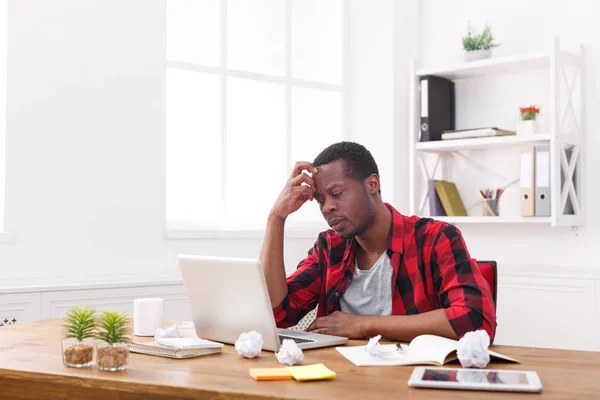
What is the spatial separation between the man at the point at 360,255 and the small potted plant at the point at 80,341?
0.61 m

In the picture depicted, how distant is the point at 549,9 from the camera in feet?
12.2

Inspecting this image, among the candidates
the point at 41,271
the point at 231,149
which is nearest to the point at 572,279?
the point at 231,149

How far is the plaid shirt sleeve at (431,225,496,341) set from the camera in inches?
71.6

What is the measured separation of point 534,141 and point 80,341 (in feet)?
8.57

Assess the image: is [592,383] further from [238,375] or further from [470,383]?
[238,375]

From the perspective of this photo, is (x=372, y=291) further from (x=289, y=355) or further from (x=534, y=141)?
(x=534, y=141)

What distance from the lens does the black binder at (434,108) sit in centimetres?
385

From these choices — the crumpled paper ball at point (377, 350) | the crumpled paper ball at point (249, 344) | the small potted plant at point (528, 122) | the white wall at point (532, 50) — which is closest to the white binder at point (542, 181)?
the small potted plant at point (528, 122)

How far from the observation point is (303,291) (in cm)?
223

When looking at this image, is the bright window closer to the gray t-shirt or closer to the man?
the man

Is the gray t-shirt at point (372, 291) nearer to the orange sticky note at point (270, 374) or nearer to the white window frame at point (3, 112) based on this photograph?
the orange sticky note at point (270, 374)

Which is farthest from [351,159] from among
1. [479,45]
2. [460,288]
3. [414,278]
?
[479,45]

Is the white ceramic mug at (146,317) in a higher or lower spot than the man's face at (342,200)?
lower

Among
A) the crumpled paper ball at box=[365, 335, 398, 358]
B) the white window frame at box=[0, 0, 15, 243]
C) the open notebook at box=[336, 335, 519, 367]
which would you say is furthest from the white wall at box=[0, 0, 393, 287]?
the crumpled paper ball at box=[365, 335, 398, 358]
